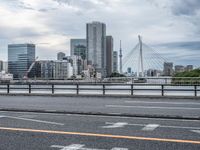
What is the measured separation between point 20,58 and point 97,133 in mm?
106053

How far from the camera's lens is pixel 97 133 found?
952 centimetres

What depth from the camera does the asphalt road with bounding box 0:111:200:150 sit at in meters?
7.98

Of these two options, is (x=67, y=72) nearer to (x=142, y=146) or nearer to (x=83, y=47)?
(x=83, y=47)

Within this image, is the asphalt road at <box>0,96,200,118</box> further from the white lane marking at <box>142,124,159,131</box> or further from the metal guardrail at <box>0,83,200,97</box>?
the metal guardrail at <box>0,83,200,97</box>

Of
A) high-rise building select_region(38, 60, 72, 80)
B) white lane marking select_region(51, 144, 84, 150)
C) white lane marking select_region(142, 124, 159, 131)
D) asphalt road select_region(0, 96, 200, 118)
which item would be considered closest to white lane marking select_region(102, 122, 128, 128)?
white lane marking select_region(142, 124, 159, 131)

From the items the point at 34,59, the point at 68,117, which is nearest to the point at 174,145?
the point at 68,117

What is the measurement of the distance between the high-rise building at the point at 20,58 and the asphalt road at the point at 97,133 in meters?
97.1

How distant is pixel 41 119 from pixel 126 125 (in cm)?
342

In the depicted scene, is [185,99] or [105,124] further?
[185,99]

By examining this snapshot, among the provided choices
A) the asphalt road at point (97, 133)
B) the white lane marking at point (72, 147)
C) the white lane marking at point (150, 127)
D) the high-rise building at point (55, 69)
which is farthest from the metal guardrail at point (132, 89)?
the high-rise building at point (55, 69)

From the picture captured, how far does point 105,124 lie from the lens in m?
11.3

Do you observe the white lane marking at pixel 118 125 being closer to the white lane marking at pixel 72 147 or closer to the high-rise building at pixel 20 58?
the white lane marking at pixel 72 147

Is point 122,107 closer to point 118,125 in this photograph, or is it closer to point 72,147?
point 118,125

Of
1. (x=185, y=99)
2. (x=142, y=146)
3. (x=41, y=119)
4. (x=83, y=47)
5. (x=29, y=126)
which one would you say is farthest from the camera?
(x=83, y=47)
